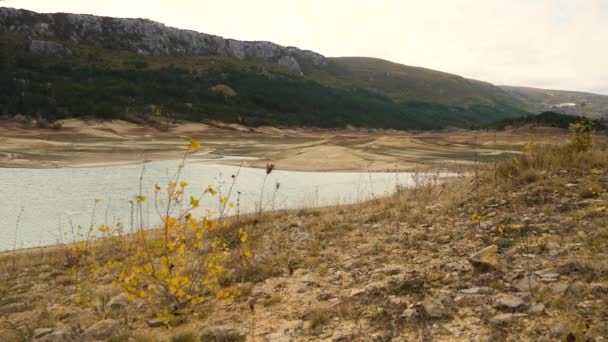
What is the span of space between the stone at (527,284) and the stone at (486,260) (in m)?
0.39

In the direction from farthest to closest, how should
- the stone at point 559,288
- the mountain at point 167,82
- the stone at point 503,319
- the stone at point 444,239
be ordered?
the mountain at point 167,82
the stone at point 444,239
the stone at point 559,288
the stone at point 503,319

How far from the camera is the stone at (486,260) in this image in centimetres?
452

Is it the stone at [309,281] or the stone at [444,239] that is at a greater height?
the stone at [444,239]

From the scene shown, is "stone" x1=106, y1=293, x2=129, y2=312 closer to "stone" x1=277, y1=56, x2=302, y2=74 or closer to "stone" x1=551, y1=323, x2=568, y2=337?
"stone" x1=551, y1=323, x2=568, y2=337

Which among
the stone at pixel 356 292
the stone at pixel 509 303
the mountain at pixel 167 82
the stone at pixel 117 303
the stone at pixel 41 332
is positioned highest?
the mountain at pixel 167 82

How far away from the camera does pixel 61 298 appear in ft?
18.0

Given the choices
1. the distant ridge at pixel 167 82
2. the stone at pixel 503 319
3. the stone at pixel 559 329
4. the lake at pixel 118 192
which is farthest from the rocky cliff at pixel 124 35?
the stone at pixel 559 329

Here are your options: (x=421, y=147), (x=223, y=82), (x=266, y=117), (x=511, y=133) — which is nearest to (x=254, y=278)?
(x=421, y=147)

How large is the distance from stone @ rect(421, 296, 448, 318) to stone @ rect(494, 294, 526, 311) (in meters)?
0.45

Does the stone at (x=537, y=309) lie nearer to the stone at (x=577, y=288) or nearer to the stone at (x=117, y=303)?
the stone at (x=577, y=288)

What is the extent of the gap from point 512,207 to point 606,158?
321 cm

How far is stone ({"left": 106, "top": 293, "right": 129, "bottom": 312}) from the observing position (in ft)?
15.8

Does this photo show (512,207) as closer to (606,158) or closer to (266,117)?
(606,158)

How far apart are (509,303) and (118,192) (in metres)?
15.2
